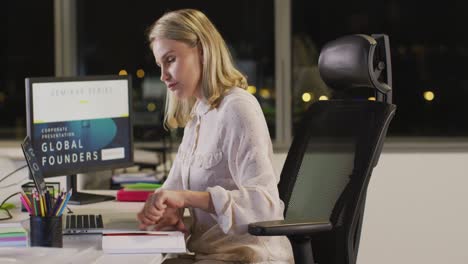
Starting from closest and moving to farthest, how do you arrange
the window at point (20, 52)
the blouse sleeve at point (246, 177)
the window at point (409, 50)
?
the blouse sleeve at point (246, 177) < the window at point (409, 50) < the window at point (20, 52)

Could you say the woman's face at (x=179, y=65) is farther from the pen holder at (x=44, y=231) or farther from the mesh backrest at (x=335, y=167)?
the pen holder at (x=44, y=231)

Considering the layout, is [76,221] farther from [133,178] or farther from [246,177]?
[133,178]

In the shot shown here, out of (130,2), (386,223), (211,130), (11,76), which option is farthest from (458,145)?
(11,76)

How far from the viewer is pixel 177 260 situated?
264 centimetres

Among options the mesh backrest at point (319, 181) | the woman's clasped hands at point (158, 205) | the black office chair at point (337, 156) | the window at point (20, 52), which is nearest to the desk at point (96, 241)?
the woman's clasped hands at point (158, 205)

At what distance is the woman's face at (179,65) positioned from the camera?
2.57 m

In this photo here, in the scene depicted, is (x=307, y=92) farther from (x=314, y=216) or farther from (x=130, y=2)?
(x=314, y=216)

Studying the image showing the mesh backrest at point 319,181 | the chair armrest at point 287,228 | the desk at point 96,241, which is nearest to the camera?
the desk at point 96,241

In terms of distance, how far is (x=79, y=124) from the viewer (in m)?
3.27

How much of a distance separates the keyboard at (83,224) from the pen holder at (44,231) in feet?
0.56

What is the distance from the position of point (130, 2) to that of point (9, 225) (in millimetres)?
3096

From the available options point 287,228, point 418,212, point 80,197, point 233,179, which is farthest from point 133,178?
point 418,212

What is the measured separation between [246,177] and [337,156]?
0.36 metres

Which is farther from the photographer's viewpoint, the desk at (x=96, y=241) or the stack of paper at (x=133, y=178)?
the stack of paper at (x=133, y=178)
